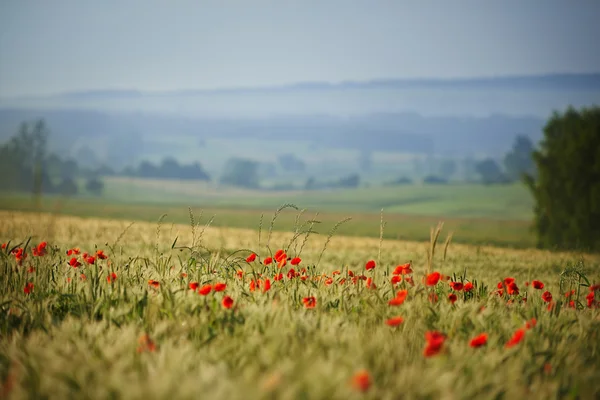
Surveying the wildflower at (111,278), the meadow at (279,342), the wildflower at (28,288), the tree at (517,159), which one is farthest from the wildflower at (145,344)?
the tree at (517,159)

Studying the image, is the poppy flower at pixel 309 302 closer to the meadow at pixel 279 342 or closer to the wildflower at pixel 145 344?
the meadow at pixel 279 342

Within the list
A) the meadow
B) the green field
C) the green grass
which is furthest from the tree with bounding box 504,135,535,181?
the meadow

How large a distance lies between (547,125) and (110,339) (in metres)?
28.2

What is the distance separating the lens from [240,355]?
3846 millimetres

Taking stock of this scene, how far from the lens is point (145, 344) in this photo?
12.8 ft

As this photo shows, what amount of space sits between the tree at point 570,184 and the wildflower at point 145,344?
984 inches

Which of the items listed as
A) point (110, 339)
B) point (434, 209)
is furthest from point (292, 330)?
point (434, 209)

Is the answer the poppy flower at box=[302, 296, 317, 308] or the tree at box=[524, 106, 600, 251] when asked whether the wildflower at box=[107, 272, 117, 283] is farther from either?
the tree at box=[524, 106, 600, 251]

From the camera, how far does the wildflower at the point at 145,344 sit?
12.5ft

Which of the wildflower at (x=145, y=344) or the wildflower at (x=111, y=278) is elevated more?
the wildflower at (x=111, y=278)

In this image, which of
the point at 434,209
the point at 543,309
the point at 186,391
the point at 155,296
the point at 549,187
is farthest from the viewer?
the point at 434,209

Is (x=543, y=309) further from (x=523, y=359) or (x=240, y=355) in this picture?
(x=240, y=355)

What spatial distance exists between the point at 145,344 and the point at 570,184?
26.2 m

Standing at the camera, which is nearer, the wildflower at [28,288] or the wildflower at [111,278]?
the wildflower at [28,288]
